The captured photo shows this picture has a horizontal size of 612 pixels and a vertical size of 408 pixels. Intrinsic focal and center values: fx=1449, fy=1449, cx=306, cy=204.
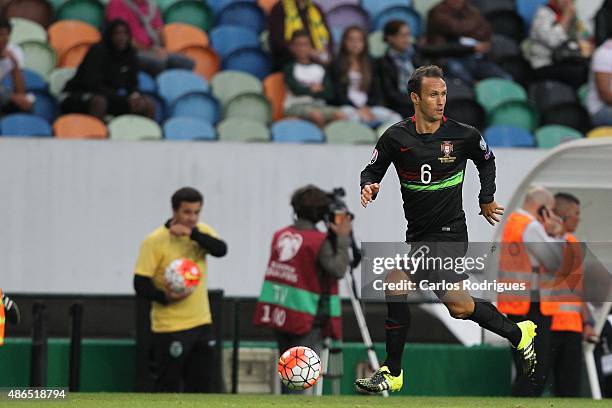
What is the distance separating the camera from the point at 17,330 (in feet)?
42.5

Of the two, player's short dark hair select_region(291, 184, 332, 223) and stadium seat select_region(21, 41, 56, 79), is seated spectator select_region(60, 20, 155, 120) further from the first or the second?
player's short dark hair select_region(291, 184, 332, 223)

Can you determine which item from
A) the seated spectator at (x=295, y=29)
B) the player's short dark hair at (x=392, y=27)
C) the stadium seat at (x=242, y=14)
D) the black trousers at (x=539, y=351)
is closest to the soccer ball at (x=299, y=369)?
the black trousers at (x=539, y=351)

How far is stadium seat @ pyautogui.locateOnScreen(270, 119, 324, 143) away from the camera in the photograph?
1478 centimetres

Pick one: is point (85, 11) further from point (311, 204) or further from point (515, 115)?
point (311, 204)

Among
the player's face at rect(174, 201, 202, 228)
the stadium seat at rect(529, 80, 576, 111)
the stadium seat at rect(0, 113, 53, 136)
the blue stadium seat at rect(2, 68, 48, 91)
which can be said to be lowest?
the player's face at rect(174, 201, 202, 228)

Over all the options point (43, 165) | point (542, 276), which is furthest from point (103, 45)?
point (542, 276)

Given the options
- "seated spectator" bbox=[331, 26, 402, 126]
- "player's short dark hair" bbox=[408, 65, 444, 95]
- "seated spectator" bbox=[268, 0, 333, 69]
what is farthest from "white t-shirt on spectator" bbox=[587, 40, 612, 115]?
"player's short dark hair" bbox=[408, 65, 444, 95]

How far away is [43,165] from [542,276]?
16.5ft

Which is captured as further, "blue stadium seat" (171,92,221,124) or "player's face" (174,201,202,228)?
"blue stadium seat" (171,92,221,124)

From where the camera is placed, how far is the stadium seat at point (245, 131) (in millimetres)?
14625

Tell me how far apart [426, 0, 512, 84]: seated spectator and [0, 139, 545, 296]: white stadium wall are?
2726 mm

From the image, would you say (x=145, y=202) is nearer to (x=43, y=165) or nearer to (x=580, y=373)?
(x=43, y=165)

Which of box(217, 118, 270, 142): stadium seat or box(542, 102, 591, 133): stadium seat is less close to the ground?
box(542, 102, 591, 133): stadium seat

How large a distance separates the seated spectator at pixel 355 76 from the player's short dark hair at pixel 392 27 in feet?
0.91
